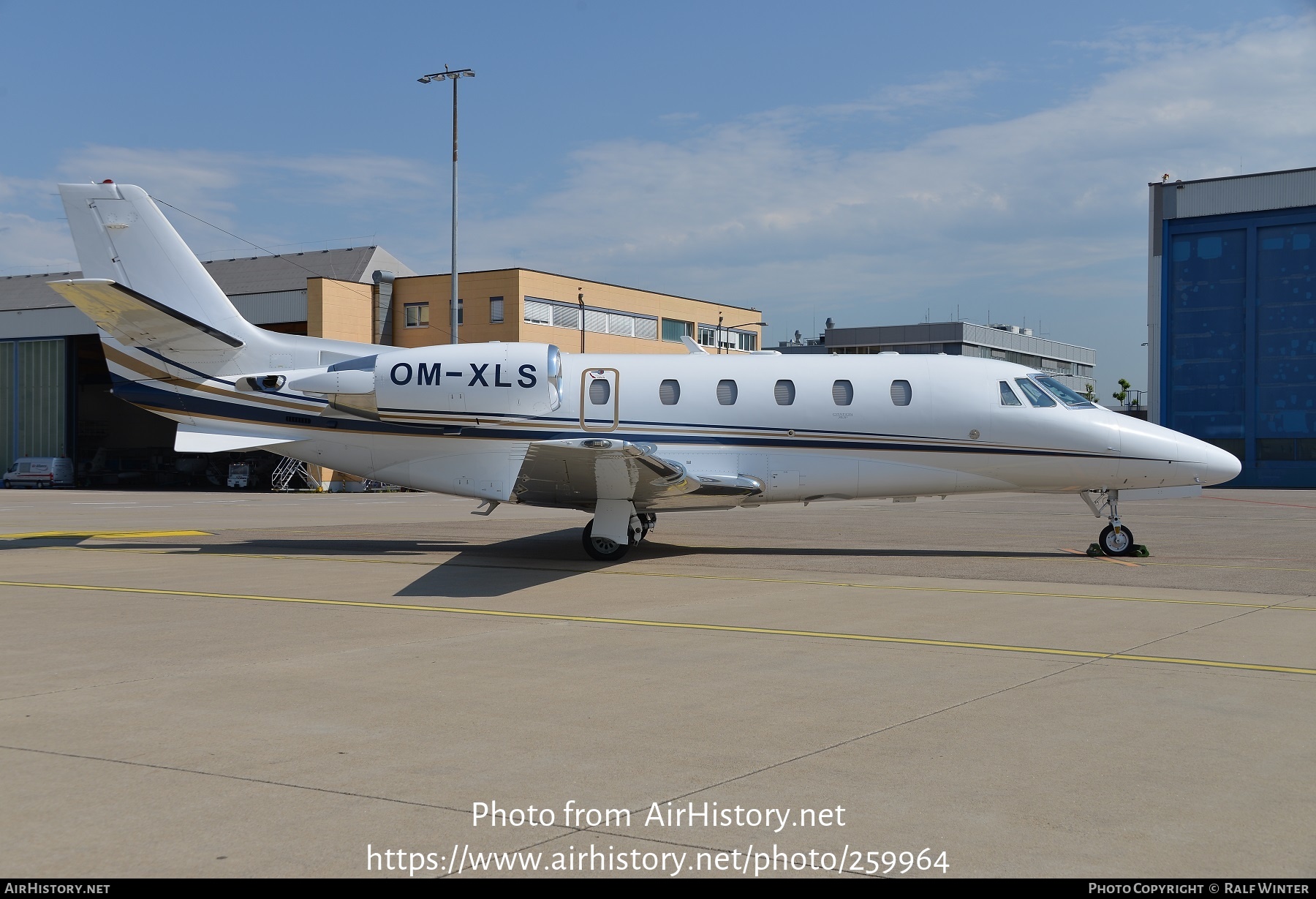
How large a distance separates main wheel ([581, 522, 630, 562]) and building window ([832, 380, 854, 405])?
392cm

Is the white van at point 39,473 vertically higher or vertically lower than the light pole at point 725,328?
lower

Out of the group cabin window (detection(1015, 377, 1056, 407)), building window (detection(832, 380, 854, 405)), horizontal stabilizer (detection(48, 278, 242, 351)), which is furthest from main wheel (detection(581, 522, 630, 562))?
horizontal stabilizer (detection(48, 278, 242, 351))

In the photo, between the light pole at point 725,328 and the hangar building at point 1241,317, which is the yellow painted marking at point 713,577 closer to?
the light pole at point 725,328

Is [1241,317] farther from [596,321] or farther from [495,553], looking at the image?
[495,553]

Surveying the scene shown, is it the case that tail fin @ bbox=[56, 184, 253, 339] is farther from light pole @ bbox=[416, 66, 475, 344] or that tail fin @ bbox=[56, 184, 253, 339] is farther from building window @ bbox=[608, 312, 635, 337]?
building window @ bbox=[608, 312, 635, 337]

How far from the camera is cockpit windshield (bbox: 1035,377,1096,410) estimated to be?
56.0 ft

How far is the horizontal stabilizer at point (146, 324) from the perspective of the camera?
17.4 meters

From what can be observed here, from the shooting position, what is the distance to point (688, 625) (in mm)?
10273

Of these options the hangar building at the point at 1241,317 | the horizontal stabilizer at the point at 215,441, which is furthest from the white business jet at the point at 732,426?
the hangar building at the point at 1241,317

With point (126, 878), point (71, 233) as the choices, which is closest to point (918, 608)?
point (126, 878)

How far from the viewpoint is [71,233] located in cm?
1800

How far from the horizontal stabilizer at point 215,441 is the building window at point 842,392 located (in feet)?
28.8

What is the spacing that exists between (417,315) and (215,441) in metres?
33.2
